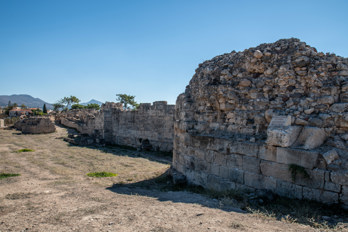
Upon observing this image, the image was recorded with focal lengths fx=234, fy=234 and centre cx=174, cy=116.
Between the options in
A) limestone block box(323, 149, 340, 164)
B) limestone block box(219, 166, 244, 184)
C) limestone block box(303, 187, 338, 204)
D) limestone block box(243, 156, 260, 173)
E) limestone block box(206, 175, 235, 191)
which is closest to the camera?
limestone block box(303, 187, 338, 204)

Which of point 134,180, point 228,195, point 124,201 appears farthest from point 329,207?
point 134,180

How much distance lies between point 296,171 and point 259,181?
0.86m

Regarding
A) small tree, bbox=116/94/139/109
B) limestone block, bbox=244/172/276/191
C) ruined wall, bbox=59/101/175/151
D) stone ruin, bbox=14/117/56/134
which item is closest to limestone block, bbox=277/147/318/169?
limestone block, bbox=244/172/276/191

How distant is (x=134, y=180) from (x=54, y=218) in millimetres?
3902

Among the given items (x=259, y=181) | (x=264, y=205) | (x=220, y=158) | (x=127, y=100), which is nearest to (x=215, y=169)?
(x=220, y=158)

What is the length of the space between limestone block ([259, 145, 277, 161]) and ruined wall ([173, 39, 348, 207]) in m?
0.02

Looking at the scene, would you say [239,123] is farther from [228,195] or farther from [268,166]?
[228,195]

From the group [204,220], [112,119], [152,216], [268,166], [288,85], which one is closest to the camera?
[204,220]

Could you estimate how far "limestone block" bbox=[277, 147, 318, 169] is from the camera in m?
A: 4.40

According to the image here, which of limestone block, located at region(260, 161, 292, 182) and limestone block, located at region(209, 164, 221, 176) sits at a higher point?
limestone block, located at region(260, 161, 292, 182)

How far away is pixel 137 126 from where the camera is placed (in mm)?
17062

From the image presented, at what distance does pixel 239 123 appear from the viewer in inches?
231

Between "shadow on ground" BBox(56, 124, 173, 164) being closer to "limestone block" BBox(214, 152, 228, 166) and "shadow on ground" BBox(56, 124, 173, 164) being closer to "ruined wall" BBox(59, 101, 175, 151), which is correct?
"ruined wall" BBox(59, 101, 175, 151)

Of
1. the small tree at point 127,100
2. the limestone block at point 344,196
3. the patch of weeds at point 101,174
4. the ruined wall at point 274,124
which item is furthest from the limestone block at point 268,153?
the small tree at point 127,100
